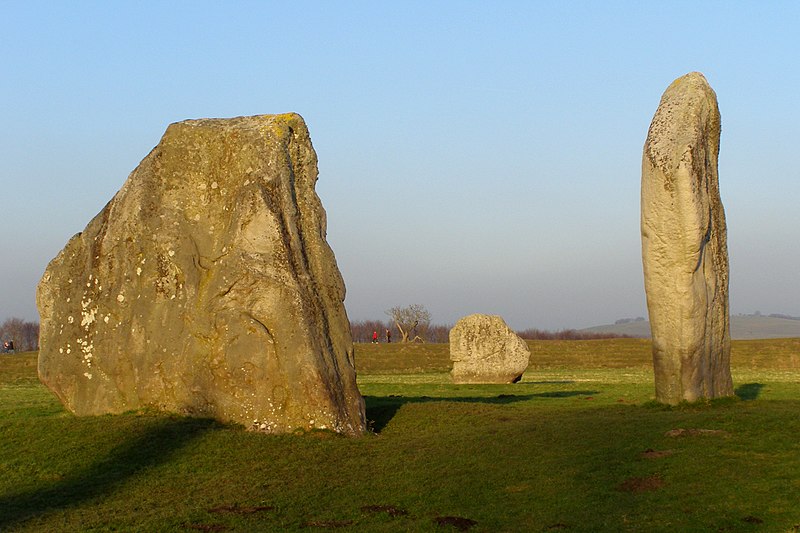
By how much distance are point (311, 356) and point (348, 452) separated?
202 centimetres

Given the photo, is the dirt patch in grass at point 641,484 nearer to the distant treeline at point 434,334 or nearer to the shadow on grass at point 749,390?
the shadow on grass at point 749,390

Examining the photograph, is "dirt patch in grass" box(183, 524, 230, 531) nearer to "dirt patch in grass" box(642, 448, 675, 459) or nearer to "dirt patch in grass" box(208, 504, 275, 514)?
"dirt patch in grass" box(208, 504, 275, 514)

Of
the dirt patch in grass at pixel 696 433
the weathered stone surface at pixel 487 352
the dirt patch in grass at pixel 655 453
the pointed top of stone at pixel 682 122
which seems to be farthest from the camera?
the weathered stone surface at pixel 487 352

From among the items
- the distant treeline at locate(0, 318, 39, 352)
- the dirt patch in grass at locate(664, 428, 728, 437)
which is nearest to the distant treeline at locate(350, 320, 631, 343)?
the distant treeline at locate(0, 318, 39, 352)

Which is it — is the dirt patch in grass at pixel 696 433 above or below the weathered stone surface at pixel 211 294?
below

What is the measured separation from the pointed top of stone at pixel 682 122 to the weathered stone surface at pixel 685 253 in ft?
0.06

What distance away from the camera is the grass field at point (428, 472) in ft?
37.7

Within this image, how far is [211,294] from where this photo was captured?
58.0 feet

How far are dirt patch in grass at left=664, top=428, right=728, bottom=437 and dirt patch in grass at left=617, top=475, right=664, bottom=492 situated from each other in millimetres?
2180

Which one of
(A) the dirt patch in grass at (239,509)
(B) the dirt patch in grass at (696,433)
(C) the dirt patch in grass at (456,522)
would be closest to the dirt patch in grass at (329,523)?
(A) the dirt patch in grass at (239,509)

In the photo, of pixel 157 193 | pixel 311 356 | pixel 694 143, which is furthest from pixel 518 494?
pixel 157 193

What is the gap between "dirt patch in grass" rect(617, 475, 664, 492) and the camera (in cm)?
1244

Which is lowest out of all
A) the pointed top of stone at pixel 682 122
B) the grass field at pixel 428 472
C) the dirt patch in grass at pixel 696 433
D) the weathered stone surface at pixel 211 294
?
the grass field at pixel 428 472

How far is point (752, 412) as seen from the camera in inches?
643
